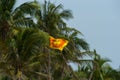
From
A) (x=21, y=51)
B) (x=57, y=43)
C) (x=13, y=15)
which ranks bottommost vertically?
(x=21, y=51)

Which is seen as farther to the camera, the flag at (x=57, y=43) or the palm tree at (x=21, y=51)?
the flag at (x=57, y=43)

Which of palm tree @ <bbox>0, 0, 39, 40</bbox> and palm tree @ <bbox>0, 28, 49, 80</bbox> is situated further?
palm tree @ <bbox>0, 0, 39, 40</bbox>

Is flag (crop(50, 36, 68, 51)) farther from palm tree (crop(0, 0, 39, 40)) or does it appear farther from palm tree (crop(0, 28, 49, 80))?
palm tree (crop(0, 0, 39, 40))

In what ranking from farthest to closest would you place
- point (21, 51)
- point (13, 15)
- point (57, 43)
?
point (13, 15) → point (57, 43) → point (21, 51)

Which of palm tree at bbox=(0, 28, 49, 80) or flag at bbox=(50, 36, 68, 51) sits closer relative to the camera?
palm tree at bbox=(0, 28, 49, 80)

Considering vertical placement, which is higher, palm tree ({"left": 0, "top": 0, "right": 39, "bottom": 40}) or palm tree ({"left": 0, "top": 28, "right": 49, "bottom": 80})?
palm tree ({"left": 0, "top": 0, "right": 39, "bottom": 40})

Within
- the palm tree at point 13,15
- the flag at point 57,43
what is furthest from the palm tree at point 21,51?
the palm tree at point 13,15

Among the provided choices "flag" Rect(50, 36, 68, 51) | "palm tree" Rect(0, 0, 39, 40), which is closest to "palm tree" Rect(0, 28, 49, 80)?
"flag" Rect(50, 36, 68, 51)

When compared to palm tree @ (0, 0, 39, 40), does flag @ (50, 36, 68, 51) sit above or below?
below

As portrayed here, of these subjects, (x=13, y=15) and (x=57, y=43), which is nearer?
(x=57, y=43)

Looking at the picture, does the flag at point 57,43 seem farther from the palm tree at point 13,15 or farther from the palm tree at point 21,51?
the palm tree at point 13,15

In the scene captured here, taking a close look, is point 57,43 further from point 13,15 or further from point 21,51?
point 13,15

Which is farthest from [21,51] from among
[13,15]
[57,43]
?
[13,15]

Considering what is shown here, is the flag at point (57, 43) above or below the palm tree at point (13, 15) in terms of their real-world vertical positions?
below
